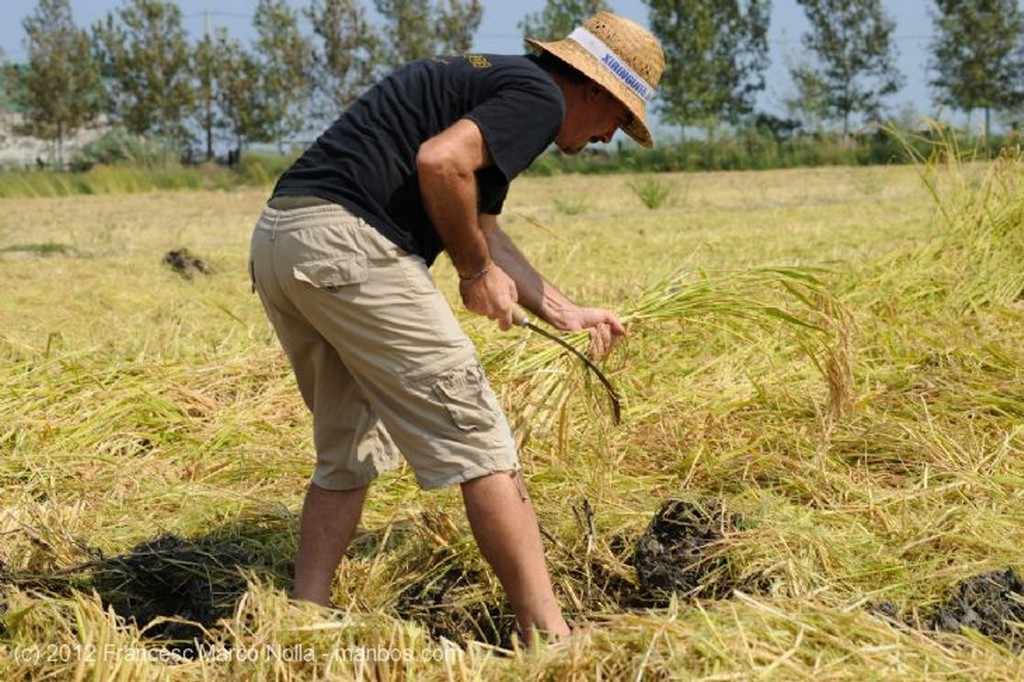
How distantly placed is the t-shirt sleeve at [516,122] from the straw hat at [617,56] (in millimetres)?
166

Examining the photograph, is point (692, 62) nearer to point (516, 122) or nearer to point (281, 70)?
point (281, 70)

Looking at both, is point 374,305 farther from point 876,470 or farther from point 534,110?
point 876,470

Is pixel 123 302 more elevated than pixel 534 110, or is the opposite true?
pixel 534 110

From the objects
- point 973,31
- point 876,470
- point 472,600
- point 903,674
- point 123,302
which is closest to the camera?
point 903,674

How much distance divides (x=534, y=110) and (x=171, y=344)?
350cm

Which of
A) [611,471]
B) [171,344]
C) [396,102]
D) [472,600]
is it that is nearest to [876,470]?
[611,471]

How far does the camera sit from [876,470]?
13.1 ft

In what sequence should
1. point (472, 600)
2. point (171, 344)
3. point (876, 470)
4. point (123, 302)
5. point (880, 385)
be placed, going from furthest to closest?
point (123, 302)
point (171, 344)
point (880, 385)
point (876, 470)
point (472, 600)

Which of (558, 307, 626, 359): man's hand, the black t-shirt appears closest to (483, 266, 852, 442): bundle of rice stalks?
(558, 307, 626, 359): man's hand

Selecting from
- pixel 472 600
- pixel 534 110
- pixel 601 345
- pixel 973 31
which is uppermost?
pixel 973 31

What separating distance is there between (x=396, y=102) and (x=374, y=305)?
1.40 feet

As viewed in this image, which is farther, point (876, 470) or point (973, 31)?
point (973, 31)

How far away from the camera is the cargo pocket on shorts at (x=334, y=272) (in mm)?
2793

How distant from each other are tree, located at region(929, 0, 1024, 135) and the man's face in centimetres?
3772
